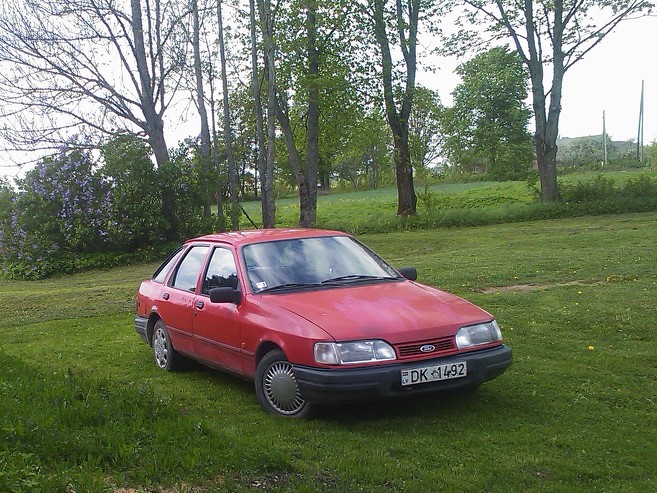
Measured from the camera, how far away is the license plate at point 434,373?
5453 mm

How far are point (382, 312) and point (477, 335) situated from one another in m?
0.77

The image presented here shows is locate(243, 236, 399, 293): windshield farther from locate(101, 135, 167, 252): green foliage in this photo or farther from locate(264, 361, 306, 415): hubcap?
locate(101, 135, 167, 252): green foliage

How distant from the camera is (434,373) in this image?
555cm

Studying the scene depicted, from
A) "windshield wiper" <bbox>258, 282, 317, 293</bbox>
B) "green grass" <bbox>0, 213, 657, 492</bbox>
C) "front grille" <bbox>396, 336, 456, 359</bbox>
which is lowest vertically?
"green grass" <bbox>0, 213, 657, 492</bbox>

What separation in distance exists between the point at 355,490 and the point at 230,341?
104 inches

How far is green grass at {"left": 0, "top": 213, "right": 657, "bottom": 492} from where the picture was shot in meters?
4.17

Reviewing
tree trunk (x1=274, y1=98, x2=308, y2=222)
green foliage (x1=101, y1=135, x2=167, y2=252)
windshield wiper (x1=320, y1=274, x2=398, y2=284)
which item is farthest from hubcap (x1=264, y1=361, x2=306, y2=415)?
tree trunk (x1=274, y1=98, x2=308, y2=222)

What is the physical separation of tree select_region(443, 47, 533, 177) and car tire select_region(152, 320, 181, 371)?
5808 centimetres

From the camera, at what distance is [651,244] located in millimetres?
17500

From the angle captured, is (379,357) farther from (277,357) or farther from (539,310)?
(539,310)

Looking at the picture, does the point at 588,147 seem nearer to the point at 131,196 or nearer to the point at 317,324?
the point at 131,196

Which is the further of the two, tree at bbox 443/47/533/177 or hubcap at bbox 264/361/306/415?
tree at bbox 443/47/533/177

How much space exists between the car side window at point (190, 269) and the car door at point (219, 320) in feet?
0.80

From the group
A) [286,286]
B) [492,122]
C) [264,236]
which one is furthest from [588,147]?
[286,286]
